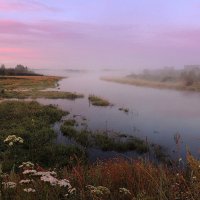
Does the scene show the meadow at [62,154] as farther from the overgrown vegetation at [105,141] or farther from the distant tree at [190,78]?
the distant tree at [190,78]

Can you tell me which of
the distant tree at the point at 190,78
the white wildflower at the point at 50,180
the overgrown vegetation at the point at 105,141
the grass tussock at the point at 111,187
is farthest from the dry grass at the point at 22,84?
the white wildflower at the point at 50,180

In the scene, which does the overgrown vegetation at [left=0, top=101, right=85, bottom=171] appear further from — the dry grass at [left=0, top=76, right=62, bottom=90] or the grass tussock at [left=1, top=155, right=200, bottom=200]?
the dry grass at [left=0, top=76, right=62, bottom=90]

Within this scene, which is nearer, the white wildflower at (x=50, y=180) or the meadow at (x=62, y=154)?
the white wildflower at (x=50, y=180)

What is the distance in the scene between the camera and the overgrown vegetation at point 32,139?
15743 millimetres

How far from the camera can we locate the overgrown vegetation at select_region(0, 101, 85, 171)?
15.7 meters

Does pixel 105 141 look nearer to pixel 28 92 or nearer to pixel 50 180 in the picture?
pixel 50 180

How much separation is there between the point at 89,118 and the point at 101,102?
1076cm

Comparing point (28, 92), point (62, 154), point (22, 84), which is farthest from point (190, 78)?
point (62, 154)

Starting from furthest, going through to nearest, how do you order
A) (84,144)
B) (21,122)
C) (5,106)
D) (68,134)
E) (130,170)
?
1. (5,106)
2. (21,122)
3. (68,134)
4. (84,144)
5. (130,170)

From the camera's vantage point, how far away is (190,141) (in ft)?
65.1

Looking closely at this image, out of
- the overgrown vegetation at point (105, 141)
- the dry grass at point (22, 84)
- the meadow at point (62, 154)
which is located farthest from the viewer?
the dry grass at point (22, 84)

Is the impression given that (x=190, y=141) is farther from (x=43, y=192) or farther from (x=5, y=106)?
(x=5, y=106)

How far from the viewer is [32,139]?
19203mm

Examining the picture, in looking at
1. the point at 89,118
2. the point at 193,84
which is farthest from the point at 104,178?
the point at 193,84
